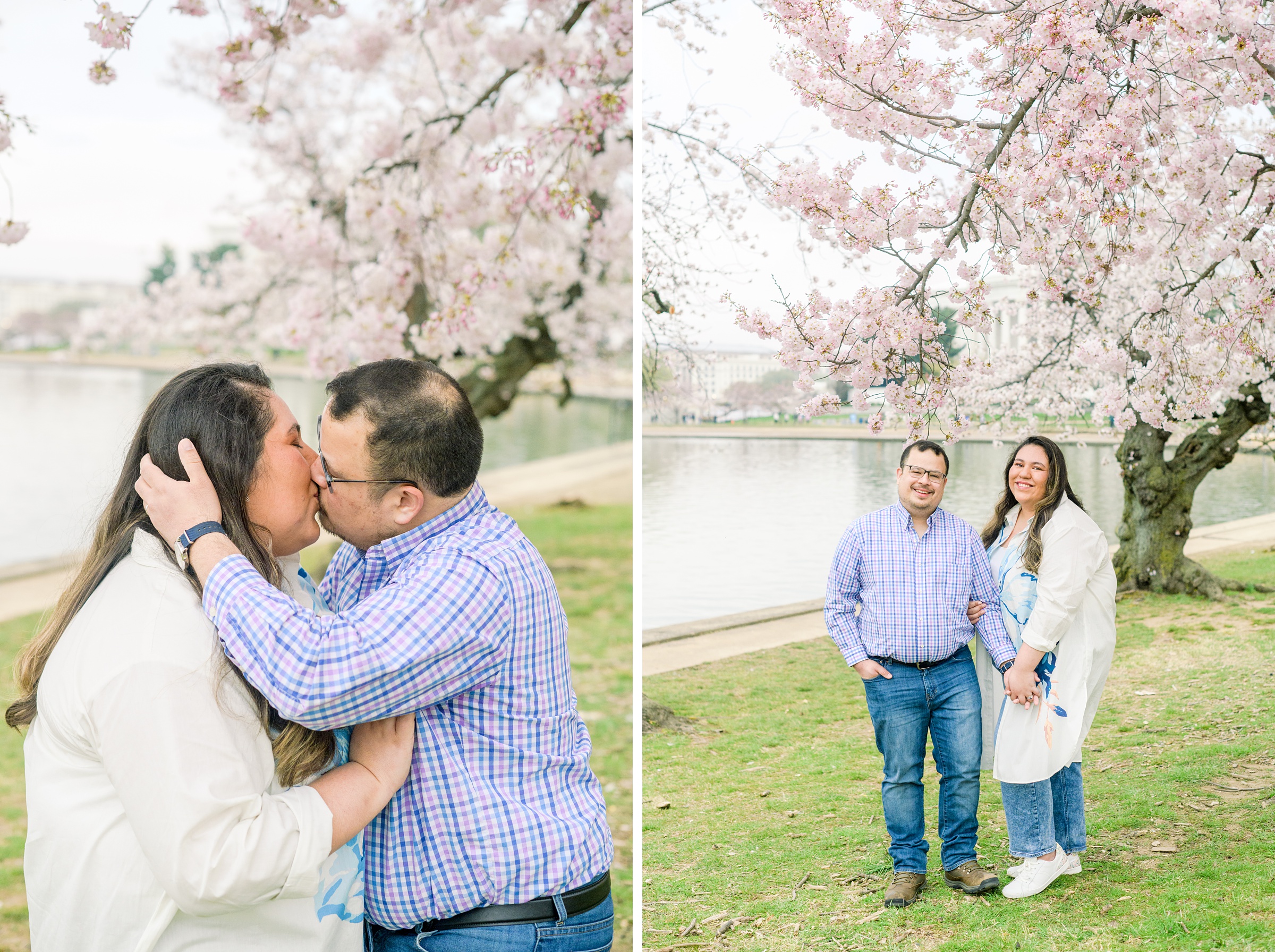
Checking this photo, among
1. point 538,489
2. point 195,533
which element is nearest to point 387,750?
point 195,533

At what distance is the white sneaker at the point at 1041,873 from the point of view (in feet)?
8.43

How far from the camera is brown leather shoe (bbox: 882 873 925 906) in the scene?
2682 millimetres

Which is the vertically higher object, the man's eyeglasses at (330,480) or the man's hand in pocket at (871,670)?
the man's eyeglasses at (330,480)

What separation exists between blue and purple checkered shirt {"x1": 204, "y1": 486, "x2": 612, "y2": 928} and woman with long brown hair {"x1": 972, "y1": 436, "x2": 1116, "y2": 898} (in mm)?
1314

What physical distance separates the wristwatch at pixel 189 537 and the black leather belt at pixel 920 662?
181cm

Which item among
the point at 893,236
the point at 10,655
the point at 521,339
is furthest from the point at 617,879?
the point at 10,655

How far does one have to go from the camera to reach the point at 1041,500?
2.58 m

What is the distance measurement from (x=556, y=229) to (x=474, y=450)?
5474 millimetres

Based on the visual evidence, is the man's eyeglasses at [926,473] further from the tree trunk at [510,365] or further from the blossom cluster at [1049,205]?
the tree trunk at [510,365]

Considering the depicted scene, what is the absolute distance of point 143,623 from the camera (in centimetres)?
139

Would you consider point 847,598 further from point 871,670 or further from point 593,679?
point 593,679

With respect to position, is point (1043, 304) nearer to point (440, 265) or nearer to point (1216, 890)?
point (1216, 890)

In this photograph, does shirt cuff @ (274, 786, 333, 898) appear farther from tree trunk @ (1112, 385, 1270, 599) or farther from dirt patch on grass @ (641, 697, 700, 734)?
tree trunk @ (1112, 385, 1270, 599)

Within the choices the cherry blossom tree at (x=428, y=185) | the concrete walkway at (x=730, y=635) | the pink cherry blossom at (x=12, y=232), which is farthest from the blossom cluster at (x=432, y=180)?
the concrete walkway at (x=730, y=635)
